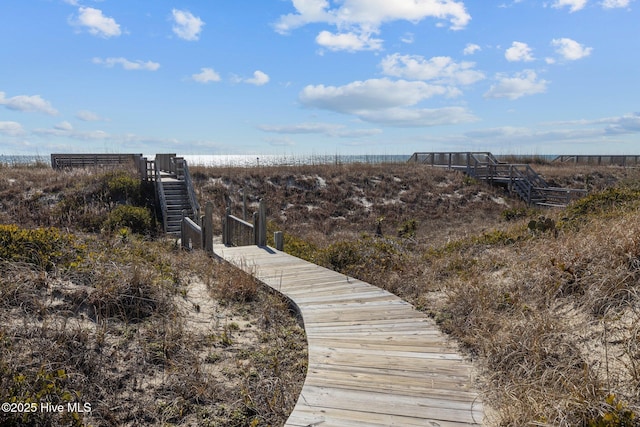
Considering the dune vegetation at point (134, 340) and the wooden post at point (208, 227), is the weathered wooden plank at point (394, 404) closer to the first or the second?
the dune vegetation at point (134, 340)

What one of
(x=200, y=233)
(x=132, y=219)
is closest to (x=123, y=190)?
(x=132, y=219)

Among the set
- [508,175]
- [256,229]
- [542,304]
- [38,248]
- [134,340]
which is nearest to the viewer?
[134,340]

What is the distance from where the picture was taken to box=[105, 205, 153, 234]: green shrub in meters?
18.5

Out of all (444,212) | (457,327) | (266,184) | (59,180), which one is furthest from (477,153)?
(457,327)

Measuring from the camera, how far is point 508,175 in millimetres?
31453

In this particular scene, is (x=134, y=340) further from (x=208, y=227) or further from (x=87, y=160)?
(x=87, y=160)

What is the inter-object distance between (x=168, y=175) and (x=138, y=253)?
1950 centimetres

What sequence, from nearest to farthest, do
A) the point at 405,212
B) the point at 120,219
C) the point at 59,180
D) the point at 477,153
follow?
the point at 120,219 < the point at 59,180 < the point at 405,212 < the point at 477,153

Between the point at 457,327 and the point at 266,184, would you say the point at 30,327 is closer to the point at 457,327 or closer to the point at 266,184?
the point at 457,327

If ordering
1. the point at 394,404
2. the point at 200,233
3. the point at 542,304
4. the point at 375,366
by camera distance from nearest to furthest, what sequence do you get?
the point at 394,404
the point at 375,366
the point at 542,304
the point at 200,233

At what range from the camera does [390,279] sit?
7.76 metres

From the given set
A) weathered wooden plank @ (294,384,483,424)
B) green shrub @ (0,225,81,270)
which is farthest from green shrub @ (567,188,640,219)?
green shrub @ (0,225,81,270)

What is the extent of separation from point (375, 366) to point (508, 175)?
30537mm

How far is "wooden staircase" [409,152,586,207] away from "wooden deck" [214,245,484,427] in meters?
23.1
